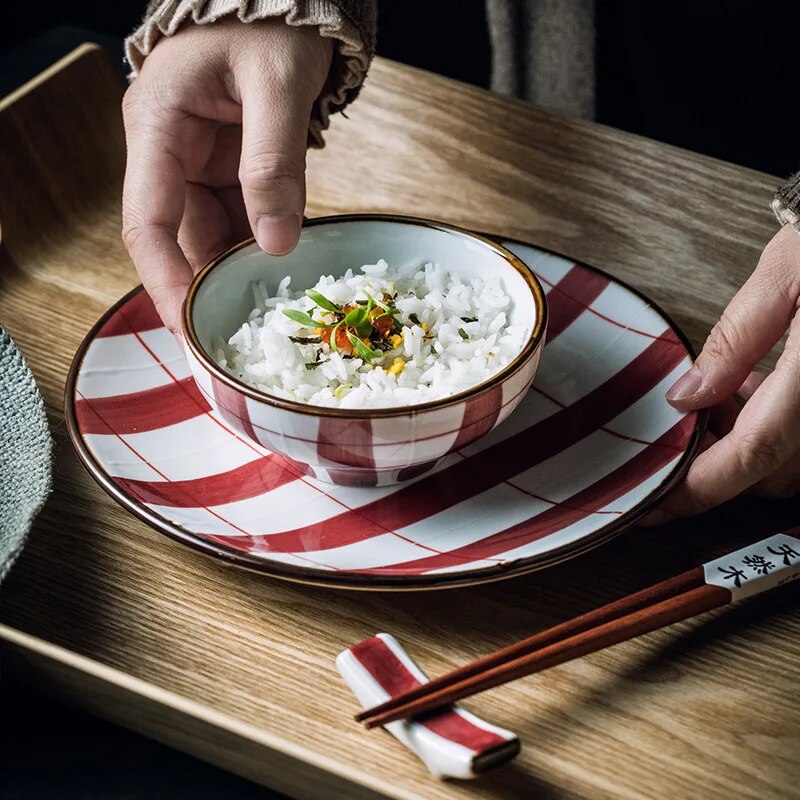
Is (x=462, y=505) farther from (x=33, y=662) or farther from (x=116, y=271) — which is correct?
(x=116, y=271)

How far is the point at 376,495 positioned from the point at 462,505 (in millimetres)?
94

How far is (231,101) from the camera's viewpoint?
4.42 feet

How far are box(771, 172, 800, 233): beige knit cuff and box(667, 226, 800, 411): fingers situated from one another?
0.02 m

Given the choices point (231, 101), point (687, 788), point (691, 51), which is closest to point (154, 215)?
point (231, 101)

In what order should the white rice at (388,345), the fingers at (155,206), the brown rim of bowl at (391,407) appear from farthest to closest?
A: the fingers at (155,206) < the white rice at (388,345) < the brown rim of bowl at (391,407)

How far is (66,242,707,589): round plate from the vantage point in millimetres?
1006

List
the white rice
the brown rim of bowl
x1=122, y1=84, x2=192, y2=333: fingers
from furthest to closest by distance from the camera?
x1=122, y1=84, x2=192, y2=333: fingers → the white rice → the brown rim of bowl

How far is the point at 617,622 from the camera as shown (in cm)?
94

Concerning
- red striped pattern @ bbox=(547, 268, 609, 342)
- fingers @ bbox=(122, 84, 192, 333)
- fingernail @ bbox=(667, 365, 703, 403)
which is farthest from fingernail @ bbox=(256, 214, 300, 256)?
fingernail @ bbox=(667, 365, 703, 403)

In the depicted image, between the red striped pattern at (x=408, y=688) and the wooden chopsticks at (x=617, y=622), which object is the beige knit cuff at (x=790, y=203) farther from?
the red striped pattern at (x=408, y=688)

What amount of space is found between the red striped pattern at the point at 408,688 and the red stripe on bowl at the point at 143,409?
39cm

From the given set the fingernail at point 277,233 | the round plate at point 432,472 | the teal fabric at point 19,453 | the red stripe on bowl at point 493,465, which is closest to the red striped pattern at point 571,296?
the round plate at point 432,472

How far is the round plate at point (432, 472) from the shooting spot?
3.30 feet

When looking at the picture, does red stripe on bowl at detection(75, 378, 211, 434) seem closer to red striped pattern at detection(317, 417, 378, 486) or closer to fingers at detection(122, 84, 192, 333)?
fingers at detection(122, 84, 192, 333)
